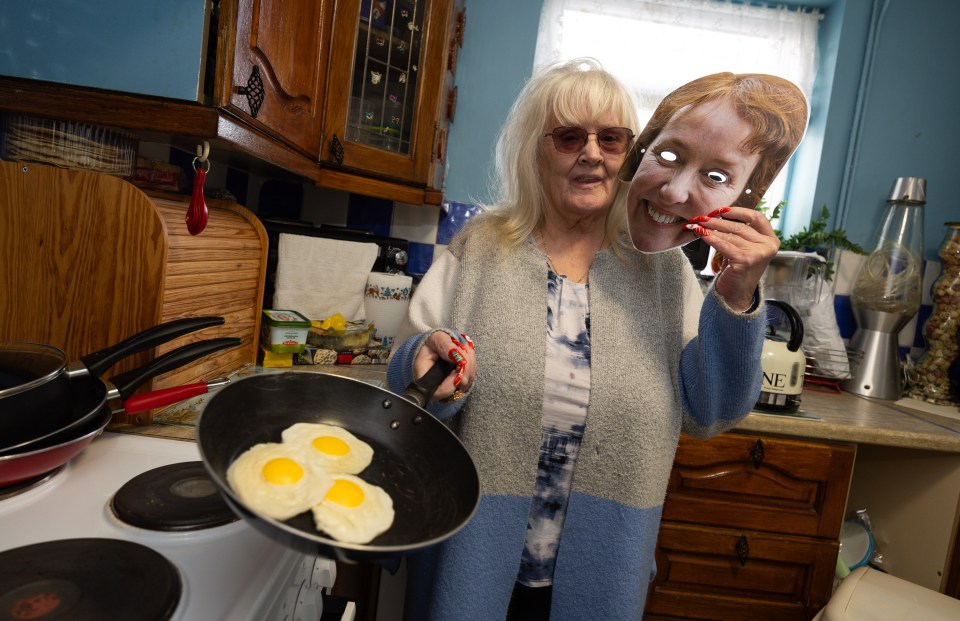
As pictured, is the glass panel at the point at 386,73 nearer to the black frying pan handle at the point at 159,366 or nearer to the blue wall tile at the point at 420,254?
the blue wall tile at the point at 420,254

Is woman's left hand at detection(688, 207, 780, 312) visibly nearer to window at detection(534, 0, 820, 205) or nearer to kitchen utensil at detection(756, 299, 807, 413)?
kitchen utensil at detection(756, 299, 807, 413)

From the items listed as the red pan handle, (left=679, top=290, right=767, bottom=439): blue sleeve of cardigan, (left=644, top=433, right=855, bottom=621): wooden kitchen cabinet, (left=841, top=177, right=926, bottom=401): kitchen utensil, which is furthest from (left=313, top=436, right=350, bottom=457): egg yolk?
(left=841, top=177, right=926, bottom=401): kitchen utensil

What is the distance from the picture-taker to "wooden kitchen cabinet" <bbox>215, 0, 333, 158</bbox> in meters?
0.88

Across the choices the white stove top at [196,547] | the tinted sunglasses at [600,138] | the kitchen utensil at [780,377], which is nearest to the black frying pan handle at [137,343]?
the white stove top at [196,547]

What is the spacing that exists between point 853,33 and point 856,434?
151 centimetres

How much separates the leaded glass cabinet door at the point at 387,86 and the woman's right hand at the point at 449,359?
0.86m

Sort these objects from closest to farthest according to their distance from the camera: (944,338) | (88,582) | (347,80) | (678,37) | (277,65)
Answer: (88,582)
(277,65)
(347,80)
(944,338)
(678,37)

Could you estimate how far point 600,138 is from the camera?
0.89 meters

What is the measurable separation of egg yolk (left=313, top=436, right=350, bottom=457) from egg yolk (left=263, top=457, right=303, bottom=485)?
0.16 feet

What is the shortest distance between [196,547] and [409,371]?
36 cm

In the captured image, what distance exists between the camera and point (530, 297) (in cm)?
93

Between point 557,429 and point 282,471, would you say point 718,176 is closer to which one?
point 557,429

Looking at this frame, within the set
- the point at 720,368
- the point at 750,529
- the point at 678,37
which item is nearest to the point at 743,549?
the point at 750,529

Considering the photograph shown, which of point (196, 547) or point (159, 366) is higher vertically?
point (159, 366)
